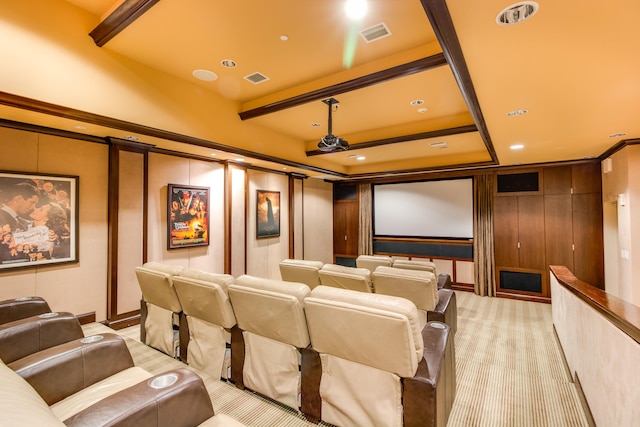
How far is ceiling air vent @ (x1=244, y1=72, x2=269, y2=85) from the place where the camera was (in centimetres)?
359

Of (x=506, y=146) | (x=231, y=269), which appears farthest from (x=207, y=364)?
(x=506, y=146)

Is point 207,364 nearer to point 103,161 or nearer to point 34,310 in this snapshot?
point 34,310

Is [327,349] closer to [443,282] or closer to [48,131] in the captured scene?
[443,282]

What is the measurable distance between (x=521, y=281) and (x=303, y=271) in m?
5.01

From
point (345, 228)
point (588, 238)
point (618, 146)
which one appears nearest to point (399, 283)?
point (618, 146)

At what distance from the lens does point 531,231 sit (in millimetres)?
5902

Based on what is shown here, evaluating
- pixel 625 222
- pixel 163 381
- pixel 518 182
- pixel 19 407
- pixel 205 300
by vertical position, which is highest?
pixel 518 182

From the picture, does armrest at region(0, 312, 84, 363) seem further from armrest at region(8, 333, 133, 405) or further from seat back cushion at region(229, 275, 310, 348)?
seat back cushion at region(229, 275, 310, 348)

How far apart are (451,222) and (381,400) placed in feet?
19.2

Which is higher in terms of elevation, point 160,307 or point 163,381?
point 163,381

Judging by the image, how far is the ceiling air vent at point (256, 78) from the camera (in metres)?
3.59

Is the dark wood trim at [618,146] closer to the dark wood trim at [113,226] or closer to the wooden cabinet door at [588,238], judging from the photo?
the wooden cabinet door at [588,238]

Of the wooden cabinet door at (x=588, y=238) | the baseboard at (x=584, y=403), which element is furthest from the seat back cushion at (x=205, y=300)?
the wooden cabinet door at (x=588, y=238)

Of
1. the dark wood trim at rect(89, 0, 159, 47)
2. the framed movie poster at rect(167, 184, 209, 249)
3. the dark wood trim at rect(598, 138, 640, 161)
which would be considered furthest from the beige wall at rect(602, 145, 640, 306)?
the framed movie poster at rect(167, 184, 209, 249)
